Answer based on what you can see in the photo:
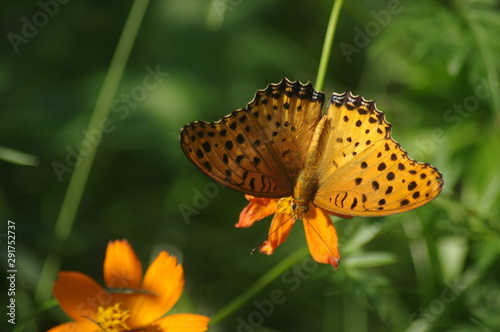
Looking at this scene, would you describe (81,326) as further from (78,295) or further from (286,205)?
(286,205)

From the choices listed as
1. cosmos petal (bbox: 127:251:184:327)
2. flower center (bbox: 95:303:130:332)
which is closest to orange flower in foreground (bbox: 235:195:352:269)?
cosmos petal (bbox: 127:251:184:327)

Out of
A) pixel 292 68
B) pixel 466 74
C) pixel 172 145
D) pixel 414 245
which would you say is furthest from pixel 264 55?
pixel 414 245

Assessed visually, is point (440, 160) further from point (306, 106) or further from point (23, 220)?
point (23, 220)

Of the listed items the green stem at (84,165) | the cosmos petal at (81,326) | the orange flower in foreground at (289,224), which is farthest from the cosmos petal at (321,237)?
the green stem at (84,165)

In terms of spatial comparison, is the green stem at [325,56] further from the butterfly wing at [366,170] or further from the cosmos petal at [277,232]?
the cosmos petal at [277,232]

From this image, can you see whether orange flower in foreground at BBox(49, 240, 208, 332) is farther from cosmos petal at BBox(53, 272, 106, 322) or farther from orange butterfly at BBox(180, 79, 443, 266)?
orange butterfly at BBox(180, 79, 443, 266)
